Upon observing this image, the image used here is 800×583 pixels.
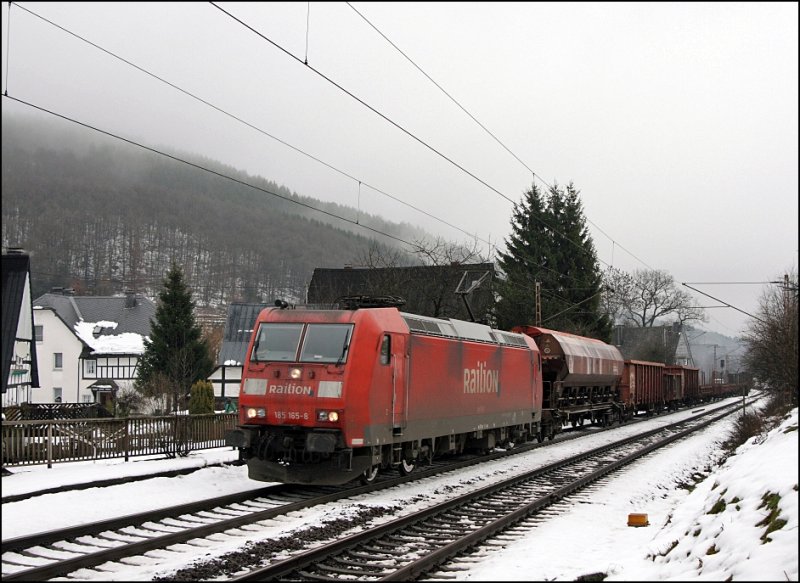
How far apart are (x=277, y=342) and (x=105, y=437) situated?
20.9 feet

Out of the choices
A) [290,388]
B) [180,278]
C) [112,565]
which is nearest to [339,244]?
[180,278]

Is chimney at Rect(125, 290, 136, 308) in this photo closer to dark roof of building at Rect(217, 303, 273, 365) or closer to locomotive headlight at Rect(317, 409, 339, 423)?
dark roof of building at Rect(217, 303, 273, 365)

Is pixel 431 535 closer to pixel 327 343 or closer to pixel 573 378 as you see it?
pixel 327 343

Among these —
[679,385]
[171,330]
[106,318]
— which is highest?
[106,318]

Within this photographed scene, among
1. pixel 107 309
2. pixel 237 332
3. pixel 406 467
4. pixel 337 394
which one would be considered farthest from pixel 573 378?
pixel 107 309

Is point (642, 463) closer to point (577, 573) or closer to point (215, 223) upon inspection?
point (577, 573)

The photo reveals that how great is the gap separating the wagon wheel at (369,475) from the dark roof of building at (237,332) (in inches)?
1689

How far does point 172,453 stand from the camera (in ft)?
60.6

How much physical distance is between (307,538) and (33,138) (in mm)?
5656

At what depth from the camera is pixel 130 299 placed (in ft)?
224

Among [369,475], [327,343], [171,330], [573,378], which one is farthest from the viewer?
[171,330]

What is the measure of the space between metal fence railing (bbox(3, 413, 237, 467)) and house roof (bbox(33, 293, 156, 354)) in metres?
44.5

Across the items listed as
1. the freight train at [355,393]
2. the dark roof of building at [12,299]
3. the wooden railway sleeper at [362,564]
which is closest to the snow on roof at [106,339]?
the dark roof of building at [12,299]

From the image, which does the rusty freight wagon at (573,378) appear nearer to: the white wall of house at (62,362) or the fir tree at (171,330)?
the fir tree at (171,330)
